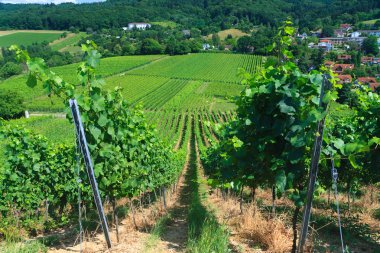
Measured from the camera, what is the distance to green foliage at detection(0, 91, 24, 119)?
43.3m

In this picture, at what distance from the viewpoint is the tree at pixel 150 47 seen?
99000 mm

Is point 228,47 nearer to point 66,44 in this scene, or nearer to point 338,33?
point 338,33

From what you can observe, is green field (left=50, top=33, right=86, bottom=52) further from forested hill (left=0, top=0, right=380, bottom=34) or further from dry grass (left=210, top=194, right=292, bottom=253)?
dry grass (left=210, top=194, right=292, bottom=253)

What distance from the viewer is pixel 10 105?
4388 centimetres

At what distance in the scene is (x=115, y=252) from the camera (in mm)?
4848

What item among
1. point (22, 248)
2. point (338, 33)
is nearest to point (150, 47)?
point (338, 33)

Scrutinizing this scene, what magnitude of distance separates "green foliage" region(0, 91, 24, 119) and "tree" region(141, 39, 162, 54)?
58.2 m

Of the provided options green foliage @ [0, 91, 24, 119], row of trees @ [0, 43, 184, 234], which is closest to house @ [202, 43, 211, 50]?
green foliage @ [0, 91, 24, 119]

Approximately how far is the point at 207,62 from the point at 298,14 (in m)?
131

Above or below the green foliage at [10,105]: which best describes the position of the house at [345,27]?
above

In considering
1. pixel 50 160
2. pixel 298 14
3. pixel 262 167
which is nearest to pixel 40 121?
pixel 50 160

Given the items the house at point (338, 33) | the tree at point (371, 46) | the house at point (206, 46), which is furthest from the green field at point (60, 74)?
the house at point (338, 33)

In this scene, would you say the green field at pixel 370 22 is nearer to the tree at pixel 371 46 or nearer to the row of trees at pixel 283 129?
the tree at pixel 371 46

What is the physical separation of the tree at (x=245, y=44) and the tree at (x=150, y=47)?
80.8 feet
